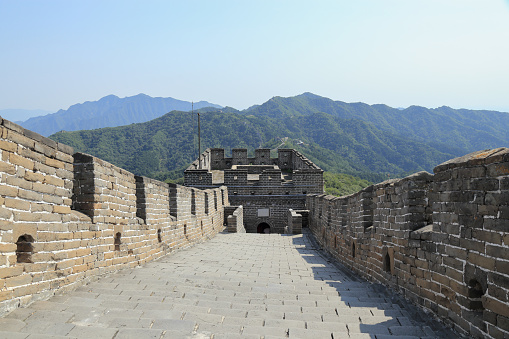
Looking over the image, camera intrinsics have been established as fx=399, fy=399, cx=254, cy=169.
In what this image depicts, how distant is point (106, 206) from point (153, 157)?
6578cm

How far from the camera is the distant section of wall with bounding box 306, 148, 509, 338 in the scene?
3.21 m

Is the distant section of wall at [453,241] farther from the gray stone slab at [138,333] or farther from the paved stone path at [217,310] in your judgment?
the gray stone slab at [138,333]

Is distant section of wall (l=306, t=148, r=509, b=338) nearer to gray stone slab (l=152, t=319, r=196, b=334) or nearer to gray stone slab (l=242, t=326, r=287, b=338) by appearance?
gray stone slab (l=242, t=326, r=287, b=338)

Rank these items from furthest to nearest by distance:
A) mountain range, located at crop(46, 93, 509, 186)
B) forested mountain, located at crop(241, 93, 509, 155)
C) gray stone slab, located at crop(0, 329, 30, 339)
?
forested mountain, located at crop(241, 93, 509, 155), mountain range, located at crop(46, 93, 509, 186), gray stone slab, located at crop(0, 329, 30, 339)

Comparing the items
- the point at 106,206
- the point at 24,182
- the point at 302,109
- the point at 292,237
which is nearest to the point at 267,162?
the point at 292,237

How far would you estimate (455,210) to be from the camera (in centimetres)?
387

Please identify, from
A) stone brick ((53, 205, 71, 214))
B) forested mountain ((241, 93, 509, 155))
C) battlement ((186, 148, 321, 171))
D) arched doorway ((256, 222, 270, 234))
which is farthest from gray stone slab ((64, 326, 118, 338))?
forested mountain ((241, 93, 509, 155))

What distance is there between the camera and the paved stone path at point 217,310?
10.6 feet

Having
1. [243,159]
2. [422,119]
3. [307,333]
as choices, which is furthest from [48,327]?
[422,119]

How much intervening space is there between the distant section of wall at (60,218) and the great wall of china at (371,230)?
0.04 ft

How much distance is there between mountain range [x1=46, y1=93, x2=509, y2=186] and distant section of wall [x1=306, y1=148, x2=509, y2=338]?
47954mm

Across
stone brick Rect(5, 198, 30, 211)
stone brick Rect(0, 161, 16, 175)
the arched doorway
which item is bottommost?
the arched doorway

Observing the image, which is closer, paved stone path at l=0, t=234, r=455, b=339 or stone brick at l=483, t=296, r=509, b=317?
stone brick at l=483, t=296, r=509, b=317

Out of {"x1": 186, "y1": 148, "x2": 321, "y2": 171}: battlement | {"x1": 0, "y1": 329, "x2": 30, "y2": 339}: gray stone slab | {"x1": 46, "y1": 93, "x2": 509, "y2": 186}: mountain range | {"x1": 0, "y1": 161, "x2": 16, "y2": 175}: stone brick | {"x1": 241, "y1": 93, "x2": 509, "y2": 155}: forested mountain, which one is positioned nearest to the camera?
{"x1": 0, "y1": 329, "x2": 30, "y2": 339}: gray stone slab
